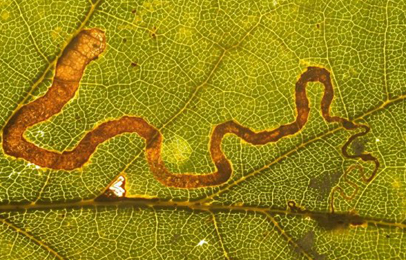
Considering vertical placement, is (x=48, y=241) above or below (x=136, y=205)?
below

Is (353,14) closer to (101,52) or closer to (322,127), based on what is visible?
(322,127)

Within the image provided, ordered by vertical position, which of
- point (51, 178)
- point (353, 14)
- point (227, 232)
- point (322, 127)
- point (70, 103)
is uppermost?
point (353, 14)

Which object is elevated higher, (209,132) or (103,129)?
(209,132)

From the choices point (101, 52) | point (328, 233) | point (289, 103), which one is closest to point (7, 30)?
point (101, 52)
